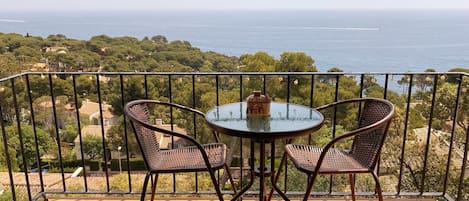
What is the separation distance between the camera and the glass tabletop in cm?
173

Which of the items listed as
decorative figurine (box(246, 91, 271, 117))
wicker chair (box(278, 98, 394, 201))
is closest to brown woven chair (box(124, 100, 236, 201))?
decorative figurine (box(246, 91, 271, 117))

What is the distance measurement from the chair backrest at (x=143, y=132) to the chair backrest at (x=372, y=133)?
47.1 inches

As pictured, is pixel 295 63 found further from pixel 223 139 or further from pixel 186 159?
pixel 186 159

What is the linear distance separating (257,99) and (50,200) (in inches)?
73.6

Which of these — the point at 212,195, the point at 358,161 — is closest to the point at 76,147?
the point at 212,195

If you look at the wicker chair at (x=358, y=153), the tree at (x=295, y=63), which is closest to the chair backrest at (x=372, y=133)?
the wicker chair at (x=358, y=153)

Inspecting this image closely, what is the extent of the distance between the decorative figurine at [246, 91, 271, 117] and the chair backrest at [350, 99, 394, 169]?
0.55m

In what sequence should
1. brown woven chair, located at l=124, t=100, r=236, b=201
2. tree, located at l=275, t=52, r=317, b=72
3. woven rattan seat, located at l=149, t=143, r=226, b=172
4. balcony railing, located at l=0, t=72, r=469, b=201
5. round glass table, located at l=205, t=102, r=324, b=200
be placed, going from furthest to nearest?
tree, located at l=275, t=52, r=317, b=72 < balcony railing, located at l=0, t=72, r=469, b=201 < woven rattan seat, located at l=149, t=143, r=226, b=172 < brown woven chair, located at l=124, t=100, r=236, b=201 < round glass table, located at l=205, t=102, r=324, b=200

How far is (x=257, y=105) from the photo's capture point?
1971 millimetres

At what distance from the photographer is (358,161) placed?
2.06 m

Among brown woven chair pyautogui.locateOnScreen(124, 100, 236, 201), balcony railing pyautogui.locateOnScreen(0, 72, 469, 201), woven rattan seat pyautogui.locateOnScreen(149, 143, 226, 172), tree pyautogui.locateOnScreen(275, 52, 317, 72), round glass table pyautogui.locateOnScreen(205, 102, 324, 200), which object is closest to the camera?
round glass table pyautogui.locateOnScreen(205, 102, 324, 200)

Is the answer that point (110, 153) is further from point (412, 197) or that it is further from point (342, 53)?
point (412, 197)

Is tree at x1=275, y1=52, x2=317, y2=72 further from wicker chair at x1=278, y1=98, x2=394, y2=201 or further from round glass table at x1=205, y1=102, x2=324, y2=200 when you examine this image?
round glass table at x1=205, y1=102, x2=324, y2=200

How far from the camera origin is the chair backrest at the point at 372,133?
6.38 feet
